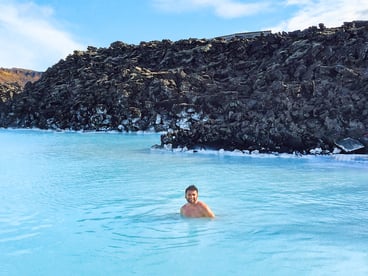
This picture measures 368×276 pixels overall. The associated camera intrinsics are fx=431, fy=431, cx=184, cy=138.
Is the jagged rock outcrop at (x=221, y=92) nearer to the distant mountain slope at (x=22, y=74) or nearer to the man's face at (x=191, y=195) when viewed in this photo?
the man's face at (x=191, y=195)

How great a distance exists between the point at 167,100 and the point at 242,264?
32123 millimetres

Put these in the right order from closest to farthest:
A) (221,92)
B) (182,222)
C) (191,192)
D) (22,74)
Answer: (191,192) → (182,222) → (221,92) → (22,74)

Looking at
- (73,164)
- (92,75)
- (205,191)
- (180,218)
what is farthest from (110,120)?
(180,218)

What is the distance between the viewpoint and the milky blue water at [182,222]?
5.05 m

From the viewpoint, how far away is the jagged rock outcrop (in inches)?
656

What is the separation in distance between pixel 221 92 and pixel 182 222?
27.8m

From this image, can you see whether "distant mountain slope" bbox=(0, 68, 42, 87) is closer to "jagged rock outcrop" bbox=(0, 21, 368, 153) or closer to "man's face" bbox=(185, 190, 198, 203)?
"jagged rock outcrop" bbox=(0, 21, 368, 153)

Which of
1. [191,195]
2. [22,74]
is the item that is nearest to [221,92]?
[191,195]

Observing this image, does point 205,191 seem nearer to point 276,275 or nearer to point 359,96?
point 276,275

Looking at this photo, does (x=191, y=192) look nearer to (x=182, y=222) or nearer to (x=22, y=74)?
(x=182, y=222)

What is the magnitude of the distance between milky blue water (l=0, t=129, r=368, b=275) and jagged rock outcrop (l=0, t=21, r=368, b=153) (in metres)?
4.24

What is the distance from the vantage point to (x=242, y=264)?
16.5ft

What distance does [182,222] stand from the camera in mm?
6578

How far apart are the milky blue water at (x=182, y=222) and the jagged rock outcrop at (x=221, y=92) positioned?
424cm
